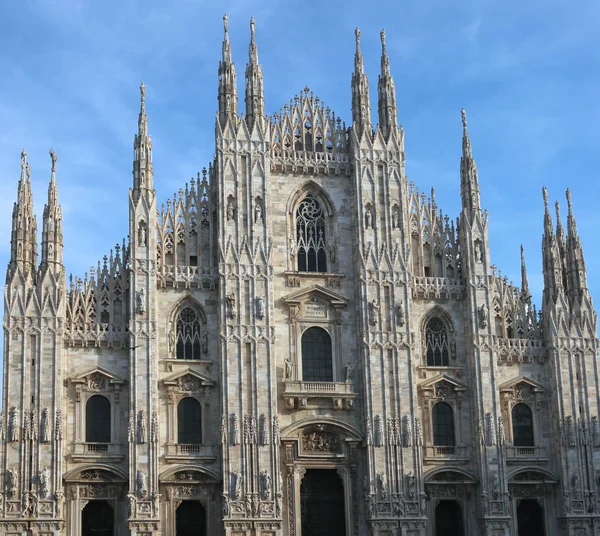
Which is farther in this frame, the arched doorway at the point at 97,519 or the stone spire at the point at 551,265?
the stone spire at the point at 551,265

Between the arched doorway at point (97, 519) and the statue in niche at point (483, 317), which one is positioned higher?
the statue in niche at point (483, 317)

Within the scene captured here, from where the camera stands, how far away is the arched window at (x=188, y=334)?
156 feet

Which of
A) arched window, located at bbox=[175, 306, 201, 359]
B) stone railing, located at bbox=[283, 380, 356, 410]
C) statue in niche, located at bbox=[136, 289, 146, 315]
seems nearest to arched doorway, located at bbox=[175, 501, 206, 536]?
stone railing, located at bbox=[283, 380, 356, 410]

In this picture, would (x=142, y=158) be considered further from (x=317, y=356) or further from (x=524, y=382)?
(x=524, y=382)

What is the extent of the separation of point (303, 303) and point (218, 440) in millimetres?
7239

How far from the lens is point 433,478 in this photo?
4797 centimetres

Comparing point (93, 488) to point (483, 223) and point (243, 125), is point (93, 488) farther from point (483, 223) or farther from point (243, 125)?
point (483, 223)

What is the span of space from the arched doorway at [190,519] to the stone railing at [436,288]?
44.7 feet

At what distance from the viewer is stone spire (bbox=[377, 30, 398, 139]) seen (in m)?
52.0

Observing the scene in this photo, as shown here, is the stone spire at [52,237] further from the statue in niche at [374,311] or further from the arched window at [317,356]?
the statue in niche at [374,311]

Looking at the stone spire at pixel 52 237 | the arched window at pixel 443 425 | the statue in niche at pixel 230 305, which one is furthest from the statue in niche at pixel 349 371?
the stone spire at pixel 52 237

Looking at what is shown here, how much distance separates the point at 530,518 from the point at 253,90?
22984mm

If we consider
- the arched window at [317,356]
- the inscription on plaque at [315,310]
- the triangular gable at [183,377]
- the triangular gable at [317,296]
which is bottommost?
the triangular gable at [183,377]

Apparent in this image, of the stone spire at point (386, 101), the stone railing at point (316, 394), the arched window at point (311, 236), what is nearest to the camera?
the stone railing at point (316, 394)
